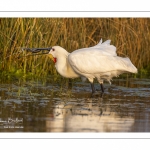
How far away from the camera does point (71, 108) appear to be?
11.1 m

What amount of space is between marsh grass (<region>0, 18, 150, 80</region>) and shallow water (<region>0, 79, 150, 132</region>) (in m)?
1.18

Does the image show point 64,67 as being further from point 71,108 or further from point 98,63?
point 71,108

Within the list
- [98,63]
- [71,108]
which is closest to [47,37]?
[98,63]

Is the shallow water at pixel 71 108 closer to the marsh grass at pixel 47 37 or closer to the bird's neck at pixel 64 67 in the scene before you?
the bird's neck at pixel 64 67

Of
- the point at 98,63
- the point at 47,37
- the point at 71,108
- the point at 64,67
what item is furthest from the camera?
the point at 47,37

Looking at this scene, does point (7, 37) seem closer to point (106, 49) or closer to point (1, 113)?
point (106, 49)

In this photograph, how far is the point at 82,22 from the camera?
1669cm

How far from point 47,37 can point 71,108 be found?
534cm

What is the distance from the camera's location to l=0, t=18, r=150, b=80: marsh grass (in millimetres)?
15914

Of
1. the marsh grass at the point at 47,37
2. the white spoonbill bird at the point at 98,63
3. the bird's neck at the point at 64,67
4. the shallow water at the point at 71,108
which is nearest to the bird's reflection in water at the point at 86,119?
the shallow water at the point at 71,108

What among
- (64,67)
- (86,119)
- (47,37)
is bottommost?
(86,119)

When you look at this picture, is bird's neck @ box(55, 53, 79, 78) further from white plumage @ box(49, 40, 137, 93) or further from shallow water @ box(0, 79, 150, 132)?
shallow water @ box(0, 79, 150, 132)

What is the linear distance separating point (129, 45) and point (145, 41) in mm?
660
